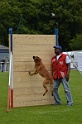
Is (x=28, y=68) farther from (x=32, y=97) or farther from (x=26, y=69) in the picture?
(x=32, y=97)

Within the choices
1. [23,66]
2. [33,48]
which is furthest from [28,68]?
[33,48]

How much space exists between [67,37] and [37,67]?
5745cm

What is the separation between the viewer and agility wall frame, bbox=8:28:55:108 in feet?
44.2

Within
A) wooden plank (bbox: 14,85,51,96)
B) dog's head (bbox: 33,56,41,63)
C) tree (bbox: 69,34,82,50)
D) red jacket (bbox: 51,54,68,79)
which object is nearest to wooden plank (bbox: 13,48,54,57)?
dog's head (bbox: 33,56,41,63)

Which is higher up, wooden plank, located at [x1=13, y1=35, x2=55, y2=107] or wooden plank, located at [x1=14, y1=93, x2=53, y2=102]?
wooden plank, located at [x1=13, y1=35, x2=55, y2=107]

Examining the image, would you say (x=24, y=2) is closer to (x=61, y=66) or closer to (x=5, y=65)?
(x=5, y=65)

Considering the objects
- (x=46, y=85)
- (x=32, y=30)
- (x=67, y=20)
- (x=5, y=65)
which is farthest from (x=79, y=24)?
(x=46, y=85)

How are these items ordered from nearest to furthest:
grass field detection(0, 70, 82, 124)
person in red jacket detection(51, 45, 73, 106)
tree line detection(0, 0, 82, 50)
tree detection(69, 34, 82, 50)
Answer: grass field detection(0, 70, 82, 124) → person in red jacket detection(51, 45, 73, 106) → tree detection(69, 34, 82, 50) → tree line detection(0, 0, 82, 50)

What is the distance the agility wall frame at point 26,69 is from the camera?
13477 mm

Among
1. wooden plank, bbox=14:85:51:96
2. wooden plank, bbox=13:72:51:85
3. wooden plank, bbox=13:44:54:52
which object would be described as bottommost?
wooden plank, bbox=14:85:51:96

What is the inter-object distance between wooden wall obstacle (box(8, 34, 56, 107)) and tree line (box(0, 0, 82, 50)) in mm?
51990

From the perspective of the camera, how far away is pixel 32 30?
221ft

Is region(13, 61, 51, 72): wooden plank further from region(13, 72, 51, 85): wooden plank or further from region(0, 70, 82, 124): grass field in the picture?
region(0, 70, 82, 124): grass field

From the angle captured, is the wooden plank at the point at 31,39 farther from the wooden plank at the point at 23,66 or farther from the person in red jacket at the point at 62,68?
the person in red jacket at the point at 62,68
